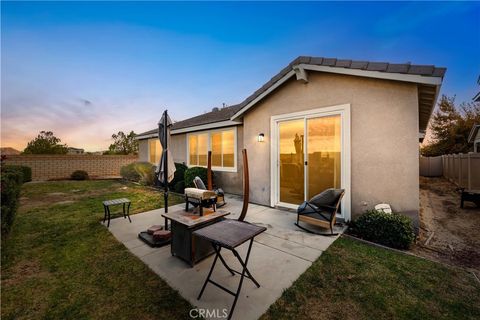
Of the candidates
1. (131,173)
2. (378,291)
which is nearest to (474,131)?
(378,291)

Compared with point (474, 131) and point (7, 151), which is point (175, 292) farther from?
point (7, 151)

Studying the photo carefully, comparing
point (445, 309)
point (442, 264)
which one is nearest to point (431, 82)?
point (442, 264)

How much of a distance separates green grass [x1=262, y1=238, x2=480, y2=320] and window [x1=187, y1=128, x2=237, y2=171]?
6.39 meters

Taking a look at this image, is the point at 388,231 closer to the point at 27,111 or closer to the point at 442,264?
the point at 442,264

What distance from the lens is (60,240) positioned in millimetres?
4336

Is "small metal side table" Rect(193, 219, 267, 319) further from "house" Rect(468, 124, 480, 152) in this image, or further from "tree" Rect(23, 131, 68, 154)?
"tree" Rect(23, 131, 68, 154)

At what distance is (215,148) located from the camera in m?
9.83

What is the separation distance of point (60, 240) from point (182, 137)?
27.3 ft

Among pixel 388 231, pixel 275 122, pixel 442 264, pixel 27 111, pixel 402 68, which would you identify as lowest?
pixel 442 264

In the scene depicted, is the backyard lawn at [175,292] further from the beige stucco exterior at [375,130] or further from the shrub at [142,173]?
the shrub at [142,173]

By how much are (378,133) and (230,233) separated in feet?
15.3

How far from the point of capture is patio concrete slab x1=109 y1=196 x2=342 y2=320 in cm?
242

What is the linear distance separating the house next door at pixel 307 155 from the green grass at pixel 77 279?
15.4 feet
